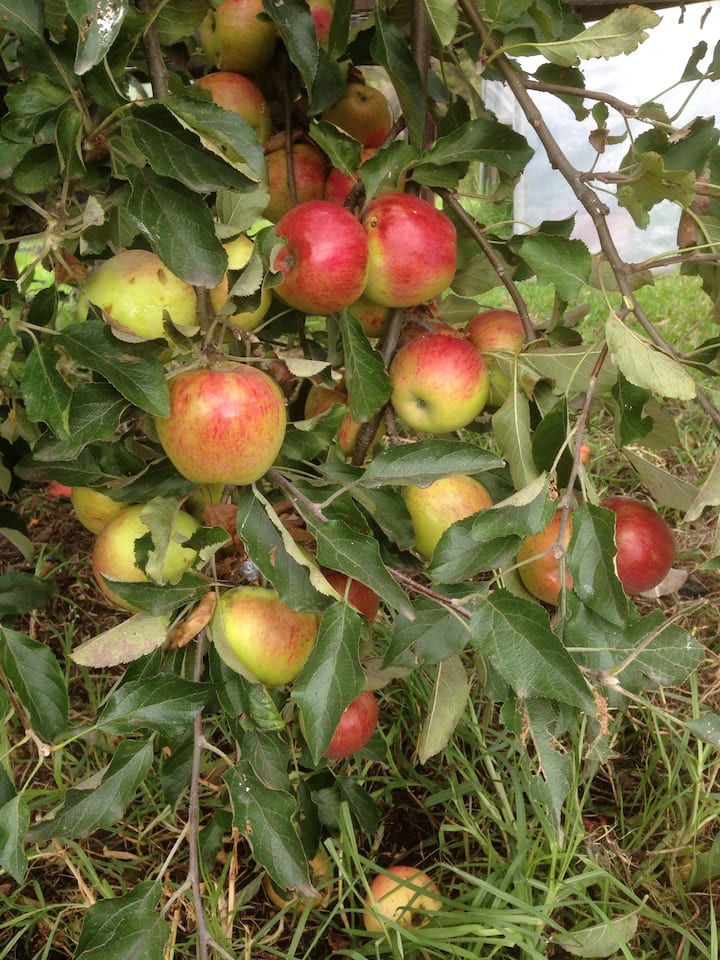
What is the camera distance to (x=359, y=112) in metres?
1.15

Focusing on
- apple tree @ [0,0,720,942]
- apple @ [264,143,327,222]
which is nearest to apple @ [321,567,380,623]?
apple tree @ [0,0,720,942]

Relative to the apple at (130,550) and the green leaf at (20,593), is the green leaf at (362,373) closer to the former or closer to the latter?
the apple at (130,550)

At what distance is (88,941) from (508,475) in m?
0.72

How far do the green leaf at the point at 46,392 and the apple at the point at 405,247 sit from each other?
1.40 ft

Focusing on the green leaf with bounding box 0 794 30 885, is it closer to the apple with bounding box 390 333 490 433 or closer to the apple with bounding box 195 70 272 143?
the apple with bounding box 390 333 490 433

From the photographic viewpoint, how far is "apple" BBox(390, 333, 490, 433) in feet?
3.42

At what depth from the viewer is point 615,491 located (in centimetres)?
203

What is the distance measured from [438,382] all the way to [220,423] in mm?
367

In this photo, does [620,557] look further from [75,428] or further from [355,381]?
[75,428]

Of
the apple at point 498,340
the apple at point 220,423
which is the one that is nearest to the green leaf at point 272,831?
the apple at point 220,423

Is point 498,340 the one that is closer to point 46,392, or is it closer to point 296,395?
point 296,395

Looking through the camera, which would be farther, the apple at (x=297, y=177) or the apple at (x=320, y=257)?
the apple at (x=297, y=177)

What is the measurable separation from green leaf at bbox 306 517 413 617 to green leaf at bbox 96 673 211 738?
210 mm

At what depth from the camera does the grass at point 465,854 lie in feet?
3.34
